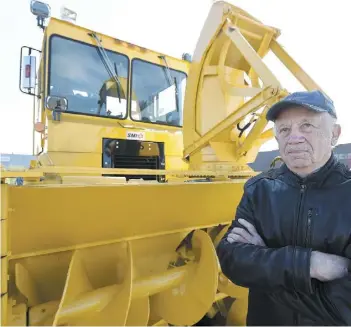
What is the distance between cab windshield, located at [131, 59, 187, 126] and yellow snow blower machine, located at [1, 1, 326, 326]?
2cm

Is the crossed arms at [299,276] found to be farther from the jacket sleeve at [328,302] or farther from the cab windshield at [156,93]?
the cab windshield at [156,93]

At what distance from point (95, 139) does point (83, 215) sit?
2086 mm

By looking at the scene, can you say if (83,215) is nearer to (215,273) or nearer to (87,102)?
(215,273)

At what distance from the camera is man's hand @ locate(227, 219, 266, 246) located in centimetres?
121

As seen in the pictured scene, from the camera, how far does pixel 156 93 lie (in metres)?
4.21

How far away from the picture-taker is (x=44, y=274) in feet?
5.57

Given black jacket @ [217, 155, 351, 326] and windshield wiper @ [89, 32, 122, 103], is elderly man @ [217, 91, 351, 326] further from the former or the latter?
windshield wiper @ [89, 32, 122, 103]

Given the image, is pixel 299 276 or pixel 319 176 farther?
pixel 319 176

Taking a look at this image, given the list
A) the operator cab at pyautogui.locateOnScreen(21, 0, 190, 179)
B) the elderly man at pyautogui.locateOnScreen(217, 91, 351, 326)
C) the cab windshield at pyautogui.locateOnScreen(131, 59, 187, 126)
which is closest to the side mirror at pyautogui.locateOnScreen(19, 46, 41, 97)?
the operator cab at pyautogui.locateOnScreen(21, 0, 190, 179)

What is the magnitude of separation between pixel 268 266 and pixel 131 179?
2.20m

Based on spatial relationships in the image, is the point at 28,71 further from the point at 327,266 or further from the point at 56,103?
the point at 327,266

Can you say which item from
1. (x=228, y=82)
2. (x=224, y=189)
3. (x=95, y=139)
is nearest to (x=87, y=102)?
(x=95, y=139)

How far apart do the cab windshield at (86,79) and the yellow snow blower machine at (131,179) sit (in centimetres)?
1

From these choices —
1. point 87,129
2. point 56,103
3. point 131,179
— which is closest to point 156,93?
point 87,129
